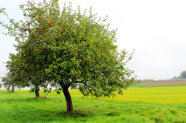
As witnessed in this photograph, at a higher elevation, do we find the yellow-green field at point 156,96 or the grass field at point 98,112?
the grass field at point 98,112

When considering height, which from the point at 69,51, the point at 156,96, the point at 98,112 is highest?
the point at 69,51

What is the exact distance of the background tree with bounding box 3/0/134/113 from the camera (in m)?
19.5

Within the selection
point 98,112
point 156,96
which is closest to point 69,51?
point 98,112

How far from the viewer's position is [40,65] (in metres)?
21.7

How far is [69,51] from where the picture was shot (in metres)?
19.5

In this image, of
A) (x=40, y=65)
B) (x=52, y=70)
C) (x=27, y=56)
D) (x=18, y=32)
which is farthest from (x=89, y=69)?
(x=18, y=32)

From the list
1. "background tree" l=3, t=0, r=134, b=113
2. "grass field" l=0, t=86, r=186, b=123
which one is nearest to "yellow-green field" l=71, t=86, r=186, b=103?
"grass field" l=0, t=86, r=186, b=123

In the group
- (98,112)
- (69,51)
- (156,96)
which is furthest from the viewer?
(156,96)

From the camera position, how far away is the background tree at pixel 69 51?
1952cm

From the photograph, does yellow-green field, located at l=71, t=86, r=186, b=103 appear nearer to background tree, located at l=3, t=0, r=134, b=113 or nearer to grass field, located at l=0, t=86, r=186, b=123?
grass field, located at l=0, t=86, r=186, b=123

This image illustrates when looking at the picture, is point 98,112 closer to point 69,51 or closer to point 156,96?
point 69,51

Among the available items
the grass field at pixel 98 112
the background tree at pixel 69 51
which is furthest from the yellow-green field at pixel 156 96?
the background tree at pixel 69 51

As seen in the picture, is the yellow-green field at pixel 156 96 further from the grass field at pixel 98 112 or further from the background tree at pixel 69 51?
the background tree at pixel 69 51

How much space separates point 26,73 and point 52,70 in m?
4.91
